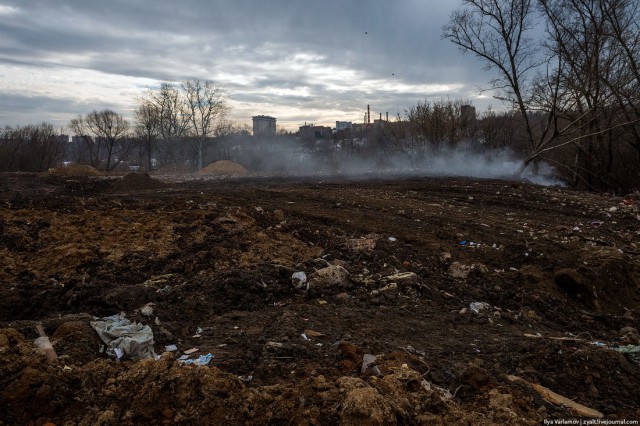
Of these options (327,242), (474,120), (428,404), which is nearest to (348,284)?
(327,242)

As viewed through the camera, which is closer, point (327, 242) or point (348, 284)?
point (348, 284)

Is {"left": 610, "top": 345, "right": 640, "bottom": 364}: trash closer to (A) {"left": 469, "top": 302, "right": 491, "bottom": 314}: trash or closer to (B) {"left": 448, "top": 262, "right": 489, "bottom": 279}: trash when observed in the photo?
(A) {"left": 469, "top": 302, "right": 491, "bottom": 314}: trash

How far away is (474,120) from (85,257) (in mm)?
23202

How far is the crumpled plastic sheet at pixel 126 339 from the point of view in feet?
8.68

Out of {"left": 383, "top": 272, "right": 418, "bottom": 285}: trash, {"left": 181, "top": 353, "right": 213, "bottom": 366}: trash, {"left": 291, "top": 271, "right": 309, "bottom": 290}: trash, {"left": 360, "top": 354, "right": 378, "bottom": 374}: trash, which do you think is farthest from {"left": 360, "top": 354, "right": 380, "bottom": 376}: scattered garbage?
{"left": 383, "top": 272, "right": 418, "bottom": 285}: trash

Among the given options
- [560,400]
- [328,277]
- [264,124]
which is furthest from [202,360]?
[264,124]

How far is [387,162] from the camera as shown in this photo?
25984mm

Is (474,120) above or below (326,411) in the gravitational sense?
above

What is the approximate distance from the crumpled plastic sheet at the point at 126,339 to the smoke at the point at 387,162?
14.3 metres

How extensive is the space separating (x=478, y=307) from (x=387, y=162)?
2242 cm

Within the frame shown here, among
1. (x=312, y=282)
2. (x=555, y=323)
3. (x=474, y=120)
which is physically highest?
(x=474, y=120)

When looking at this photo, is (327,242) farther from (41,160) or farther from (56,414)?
(41,160)

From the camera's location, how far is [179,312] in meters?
3.60

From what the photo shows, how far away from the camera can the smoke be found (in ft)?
58.7
